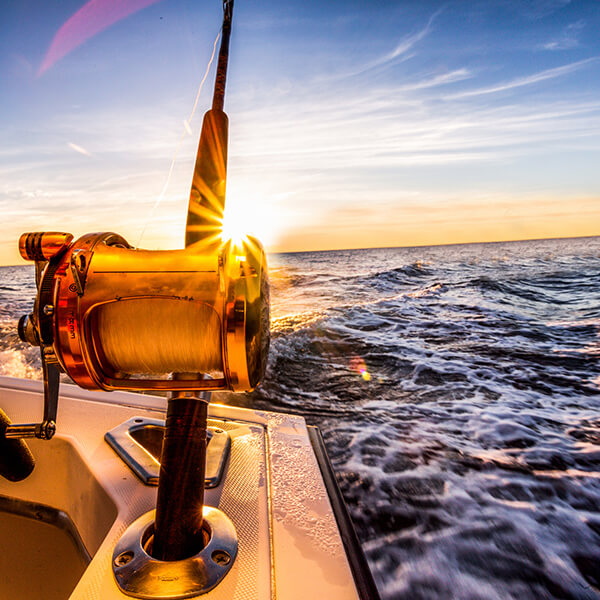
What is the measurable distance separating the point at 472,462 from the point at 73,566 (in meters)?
2.31

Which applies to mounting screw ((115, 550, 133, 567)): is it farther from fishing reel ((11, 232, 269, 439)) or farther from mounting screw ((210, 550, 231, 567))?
fishing reel ((11, 232, 269, 439))

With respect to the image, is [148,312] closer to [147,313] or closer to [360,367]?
[147,313]

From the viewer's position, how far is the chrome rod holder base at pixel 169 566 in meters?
0.80

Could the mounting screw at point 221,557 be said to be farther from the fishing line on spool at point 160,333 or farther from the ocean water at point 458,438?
the ocean water at point 458,438

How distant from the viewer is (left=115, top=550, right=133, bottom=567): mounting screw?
0.87 m

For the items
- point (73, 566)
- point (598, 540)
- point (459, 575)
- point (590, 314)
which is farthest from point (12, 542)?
point (590, 314)

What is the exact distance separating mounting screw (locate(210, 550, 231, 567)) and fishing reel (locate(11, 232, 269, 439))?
44cm

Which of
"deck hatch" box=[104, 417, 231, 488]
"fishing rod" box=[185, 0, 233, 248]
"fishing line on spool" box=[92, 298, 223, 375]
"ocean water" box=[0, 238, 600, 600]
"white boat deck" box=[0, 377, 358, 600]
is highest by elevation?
"fishing rod" box=[185, 0, 233, 248]

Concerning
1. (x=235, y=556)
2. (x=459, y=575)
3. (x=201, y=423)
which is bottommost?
(x=459, y=575)

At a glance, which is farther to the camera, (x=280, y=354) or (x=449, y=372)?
(x=280, y=354)

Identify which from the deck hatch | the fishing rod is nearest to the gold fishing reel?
the fishing rod

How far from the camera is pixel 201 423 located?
875 millimetres

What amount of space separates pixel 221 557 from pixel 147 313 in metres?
0.62

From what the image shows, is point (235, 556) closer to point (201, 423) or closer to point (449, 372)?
point (201, 423)
